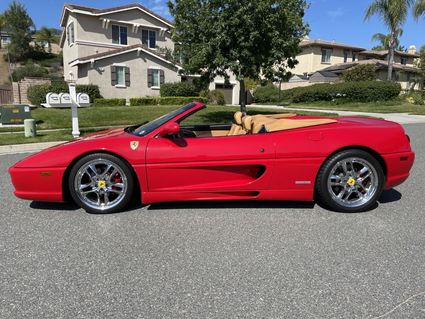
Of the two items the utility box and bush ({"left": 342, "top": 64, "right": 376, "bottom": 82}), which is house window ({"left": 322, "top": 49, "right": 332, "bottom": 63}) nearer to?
bush ({"left": 342, "top": 64, "right": 376, "bottom": 82})

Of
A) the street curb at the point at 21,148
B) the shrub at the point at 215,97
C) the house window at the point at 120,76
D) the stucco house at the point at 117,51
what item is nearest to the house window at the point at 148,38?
the stucco house at the point at 117,51

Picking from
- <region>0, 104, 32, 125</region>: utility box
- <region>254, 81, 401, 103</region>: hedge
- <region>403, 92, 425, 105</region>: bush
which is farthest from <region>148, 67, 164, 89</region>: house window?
<region>403, 92, 425, 105</region>: bush

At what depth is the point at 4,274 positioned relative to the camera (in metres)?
2.65

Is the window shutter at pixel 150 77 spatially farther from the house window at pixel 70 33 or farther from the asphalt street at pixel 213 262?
the asphalt street at pixel 213 262

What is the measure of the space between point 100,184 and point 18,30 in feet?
214

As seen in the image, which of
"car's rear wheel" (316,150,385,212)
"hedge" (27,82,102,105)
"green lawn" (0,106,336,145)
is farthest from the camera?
"hedge" (27,82,102,105)

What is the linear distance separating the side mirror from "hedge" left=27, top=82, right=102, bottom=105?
789 inches

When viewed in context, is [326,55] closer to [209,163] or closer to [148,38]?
[148,38]

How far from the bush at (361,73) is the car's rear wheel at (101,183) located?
30.8 metres

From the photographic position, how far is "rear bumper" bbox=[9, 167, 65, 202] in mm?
3732

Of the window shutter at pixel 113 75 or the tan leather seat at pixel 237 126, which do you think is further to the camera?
the window shutter at pixel 113 75

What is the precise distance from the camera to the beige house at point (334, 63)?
36.6 m

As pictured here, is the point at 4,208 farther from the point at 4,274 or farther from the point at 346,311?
the point at 346,311

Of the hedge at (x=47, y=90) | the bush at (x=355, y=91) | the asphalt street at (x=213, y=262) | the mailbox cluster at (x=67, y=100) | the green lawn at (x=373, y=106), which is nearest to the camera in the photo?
the asphalt street at (x=213, y=262)
